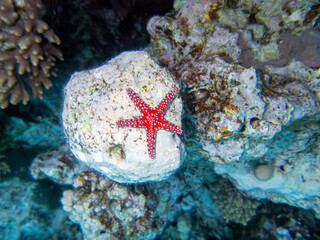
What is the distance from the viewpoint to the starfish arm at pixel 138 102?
128 inches

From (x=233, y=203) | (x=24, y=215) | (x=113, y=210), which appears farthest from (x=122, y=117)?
(x=24, y=215)

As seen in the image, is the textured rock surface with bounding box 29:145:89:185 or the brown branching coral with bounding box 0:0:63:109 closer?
the brown branching coral with bounding box 0:0:63:109

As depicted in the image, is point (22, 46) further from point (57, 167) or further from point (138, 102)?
point (57, 167)

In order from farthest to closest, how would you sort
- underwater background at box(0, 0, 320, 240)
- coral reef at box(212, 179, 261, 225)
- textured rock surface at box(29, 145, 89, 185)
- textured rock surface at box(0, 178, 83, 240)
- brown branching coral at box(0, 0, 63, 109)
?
coral reef at box(212, 179, 261, 225) < textured rock surface at box(0, 178, 83, 240) < textured rock surface at box(29, 145, 89, 185) < brown branching coral at box(0, 0, 63, 109) < underwater background at box(0, 0, 320, 240)

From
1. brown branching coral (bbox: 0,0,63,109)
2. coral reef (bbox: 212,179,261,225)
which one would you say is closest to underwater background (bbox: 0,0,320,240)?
brown branching coral (bbox: 0,0,63,109)

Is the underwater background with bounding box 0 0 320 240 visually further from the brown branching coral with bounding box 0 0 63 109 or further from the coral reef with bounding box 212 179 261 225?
the coral reef with bounding box 212 179 261 225

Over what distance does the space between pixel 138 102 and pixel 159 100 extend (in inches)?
17.3

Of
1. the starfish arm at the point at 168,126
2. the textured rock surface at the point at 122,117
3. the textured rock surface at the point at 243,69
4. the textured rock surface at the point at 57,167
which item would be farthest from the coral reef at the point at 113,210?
the starfish arm at the point at 168,126

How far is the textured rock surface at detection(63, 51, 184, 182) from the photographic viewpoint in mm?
3434

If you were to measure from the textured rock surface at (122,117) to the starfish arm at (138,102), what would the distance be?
0.17 m

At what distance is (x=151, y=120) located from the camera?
323 cm

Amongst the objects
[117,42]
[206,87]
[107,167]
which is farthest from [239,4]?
[107,167]

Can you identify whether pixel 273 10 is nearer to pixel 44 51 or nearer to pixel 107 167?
pixel 107 167

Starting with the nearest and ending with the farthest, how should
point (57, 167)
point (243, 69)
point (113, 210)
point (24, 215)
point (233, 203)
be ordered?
1. point (243, 69)
2. point (113, 210)
3. point (57, 167)
4. point (24, 215)
5. point (233, 203)
